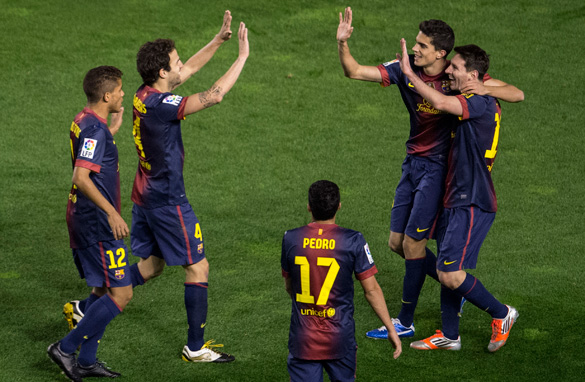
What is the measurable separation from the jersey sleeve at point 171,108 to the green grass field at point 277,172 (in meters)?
1.81

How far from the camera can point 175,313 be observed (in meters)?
7.16

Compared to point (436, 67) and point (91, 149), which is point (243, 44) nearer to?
point (91, 149)

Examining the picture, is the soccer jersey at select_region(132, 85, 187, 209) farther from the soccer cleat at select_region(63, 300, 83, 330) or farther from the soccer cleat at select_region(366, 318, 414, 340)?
the soccer cleat at select_region(366, 318, 414, 340)

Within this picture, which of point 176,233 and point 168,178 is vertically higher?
point 168,178

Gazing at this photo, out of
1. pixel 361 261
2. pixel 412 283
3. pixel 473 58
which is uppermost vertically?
pixel 473 58

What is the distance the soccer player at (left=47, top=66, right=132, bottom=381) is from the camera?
19.6 ft

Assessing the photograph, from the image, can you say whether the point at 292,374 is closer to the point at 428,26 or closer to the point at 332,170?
the point at 428,26

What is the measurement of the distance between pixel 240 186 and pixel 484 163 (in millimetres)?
3827

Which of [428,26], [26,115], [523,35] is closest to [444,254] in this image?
[428,26]

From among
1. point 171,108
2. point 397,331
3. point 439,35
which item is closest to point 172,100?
point 171,108

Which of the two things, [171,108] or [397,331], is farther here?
[397,331]

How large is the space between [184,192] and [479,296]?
7.43ft

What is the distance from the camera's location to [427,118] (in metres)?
6.56

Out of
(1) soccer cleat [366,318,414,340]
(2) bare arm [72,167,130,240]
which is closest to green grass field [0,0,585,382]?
(1) soccer cleat [366,318,414,340]
